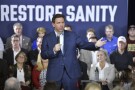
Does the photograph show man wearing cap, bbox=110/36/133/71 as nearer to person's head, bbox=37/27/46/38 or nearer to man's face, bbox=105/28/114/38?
man's face, bbox=105/28/114/38

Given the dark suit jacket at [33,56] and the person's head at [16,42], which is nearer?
the person's head at [16,42]

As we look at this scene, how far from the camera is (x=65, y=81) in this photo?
5.25 meters

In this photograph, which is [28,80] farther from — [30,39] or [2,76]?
[30,39]

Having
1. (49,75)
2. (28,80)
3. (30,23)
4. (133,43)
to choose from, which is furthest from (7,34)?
(49,75)

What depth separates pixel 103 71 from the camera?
6.98m

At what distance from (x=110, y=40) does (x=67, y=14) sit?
3.50 ft

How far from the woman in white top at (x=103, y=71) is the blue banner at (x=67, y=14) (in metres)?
1.37

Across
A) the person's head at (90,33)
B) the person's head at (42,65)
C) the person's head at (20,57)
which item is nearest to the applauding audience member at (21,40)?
the person's head at (42,65)

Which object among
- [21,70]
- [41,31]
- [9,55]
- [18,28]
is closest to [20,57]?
[21,70]

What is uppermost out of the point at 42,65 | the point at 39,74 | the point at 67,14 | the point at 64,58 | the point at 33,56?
the point at 67,14

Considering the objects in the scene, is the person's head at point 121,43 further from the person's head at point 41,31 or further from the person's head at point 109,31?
the person's head at point 41,31

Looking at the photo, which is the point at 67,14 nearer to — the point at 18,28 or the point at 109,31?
the point at 109,31

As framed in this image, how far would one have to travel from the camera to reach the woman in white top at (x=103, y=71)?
691 cm

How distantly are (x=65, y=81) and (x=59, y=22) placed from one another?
81cm
